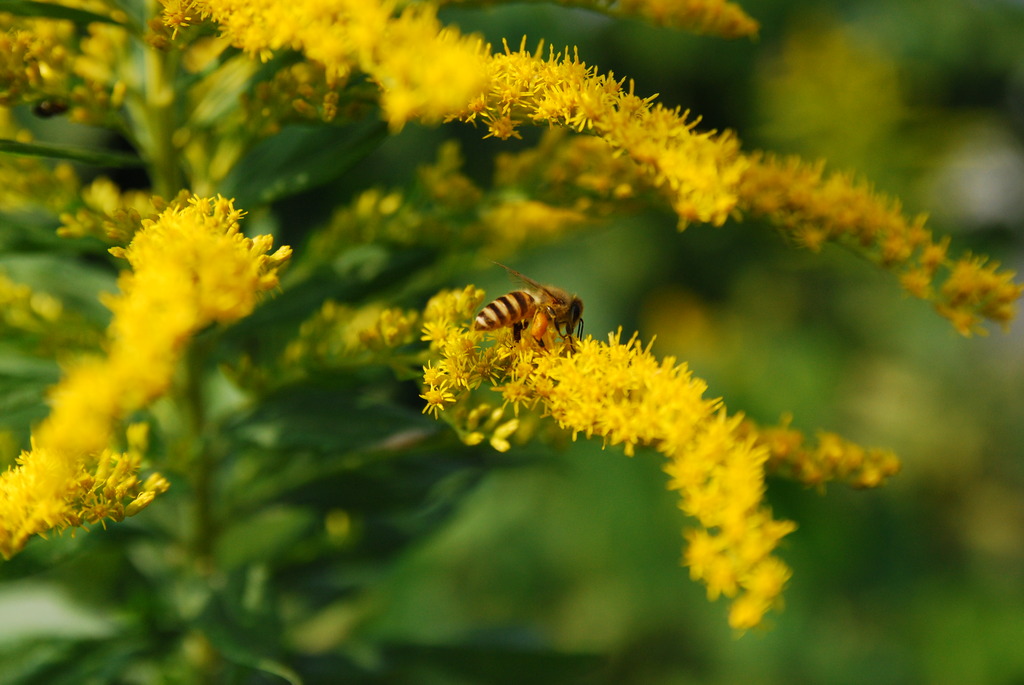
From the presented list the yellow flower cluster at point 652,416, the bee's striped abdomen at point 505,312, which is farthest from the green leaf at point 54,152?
the bee's striped abdomen at point 505,312

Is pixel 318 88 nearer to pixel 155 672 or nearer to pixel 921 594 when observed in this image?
pixel 155 672

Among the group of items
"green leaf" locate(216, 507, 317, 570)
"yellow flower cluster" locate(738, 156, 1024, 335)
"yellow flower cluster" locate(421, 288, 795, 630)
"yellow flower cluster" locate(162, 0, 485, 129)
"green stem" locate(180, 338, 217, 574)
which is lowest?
"green leaf" locate(216, 507, 317, 570)

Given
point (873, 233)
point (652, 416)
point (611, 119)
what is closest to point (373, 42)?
point (611, 119)

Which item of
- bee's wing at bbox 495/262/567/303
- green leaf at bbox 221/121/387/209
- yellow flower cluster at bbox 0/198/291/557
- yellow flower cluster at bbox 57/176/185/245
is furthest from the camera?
bee's wing at bbox 495/262/567/303

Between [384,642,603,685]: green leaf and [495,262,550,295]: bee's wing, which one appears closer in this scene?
[384,642,603,685]: green leaf

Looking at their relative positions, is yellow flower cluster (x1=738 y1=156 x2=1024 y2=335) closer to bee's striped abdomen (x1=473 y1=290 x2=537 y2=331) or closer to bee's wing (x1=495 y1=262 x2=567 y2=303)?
bee's striped abdomen (x1=473 y1=290 x2=537 y2=331)

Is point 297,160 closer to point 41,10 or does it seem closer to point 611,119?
point 41,10

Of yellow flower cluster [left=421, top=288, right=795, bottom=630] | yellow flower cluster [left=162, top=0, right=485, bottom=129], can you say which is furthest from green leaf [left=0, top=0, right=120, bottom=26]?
yellow flower cluster [left=421, top=288, right=795, bottom=630]

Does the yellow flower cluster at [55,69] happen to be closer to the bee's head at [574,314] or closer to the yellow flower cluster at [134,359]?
the yellow flower cluster at [134,359]
